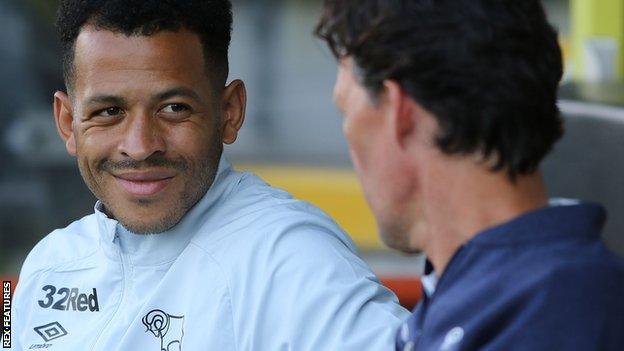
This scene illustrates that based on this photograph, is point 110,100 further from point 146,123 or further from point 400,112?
point 400,112

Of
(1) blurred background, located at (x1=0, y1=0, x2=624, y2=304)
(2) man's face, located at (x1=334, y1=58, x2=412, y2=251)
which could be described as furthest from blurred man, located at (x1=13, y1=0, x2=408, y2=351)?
(1) blurred background, located at (x1=0, y1=0, x2=624, y2=304)

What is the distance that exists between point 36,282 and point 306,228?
21.8 inches

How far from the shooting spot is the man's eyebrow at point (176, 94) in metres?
1.75

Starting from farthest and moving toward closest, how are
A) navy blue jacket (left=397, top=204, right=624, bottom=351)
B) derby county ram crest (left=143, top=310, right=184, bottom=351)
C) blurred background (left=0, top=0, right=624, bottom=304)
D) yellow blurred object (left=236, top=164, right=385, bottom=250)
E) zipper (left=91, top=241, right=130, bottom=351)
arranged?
yellow blurred object (left=236, top=164, right=385, bottom=250) < blurred background (left=0, top=0, right=624, bottom=304) < zipper (left=91, top=241, right=130, bottom=351) < derby county ram crest (left=143, top=310, right=184, bottom=351) < navy blue jacket (left=397, top=204, right=624, bottom=351)

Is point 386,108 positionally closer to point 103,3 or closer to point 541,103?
point 541,103

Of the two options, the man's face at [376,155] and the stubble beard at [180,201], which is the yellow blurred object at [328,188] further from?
the man's face at [376,155]

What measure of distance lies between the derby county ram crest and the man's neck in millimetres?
601

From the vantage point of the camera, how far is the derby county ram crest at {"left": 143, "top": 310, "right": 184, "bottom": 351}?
1.67 meters

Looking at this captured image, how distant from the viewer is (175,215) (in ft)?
5.88

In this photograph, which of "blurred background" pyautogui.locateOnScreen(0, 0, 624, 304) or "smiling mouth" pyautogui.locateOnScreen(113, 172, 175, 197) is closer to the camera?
"smiling mouth" pyautogui.locateOnScreen(113, 172, 175, 197)

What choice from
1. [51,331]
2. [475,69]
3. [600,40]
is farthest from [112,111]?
[600,40]

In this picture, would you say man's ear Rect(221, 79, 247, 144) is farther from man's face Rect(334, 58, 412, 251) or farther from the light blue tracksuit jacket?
man's face Rect(334, 58, 412, 251)

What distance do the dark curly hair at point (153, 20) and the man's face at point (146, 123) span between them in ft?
0.05

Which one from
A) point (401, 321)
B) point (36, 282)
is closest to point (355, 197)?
point (36, 282)
